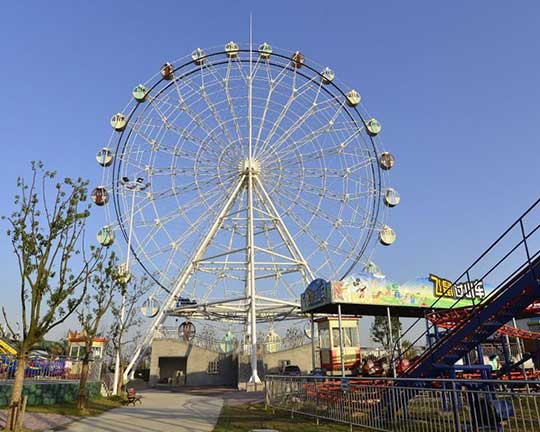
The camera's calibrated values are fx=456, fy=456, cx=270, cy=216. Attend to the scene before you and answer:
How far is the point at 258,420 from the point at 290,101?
71.8ft

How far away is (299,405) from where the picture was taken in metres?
13.4

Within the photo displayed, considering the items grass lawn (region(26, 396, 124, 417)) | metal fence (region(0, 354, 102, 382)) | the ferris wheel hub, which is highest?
the ferris wheel hub

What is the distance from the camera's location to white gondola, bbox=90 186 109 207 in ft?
94.2

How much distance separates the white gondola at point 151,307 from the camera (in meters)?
29.0

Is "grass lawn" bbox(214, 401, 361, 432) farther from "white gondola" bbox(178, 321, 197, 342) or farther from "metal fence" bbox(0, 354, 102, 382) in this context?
"white gondola" bbox(178, 321, 197, 342)

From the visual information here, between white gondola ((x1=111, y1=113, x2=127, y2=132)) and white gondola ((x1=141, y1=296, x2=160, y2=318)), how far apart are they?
35.7 ft

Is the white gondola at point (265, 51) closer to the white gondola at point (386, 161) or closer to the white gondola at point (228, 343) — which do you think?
the white gondola at point (386, 161)

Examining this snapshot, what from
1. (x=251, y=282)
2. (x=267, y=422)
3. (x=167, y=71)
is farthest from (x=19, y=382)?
(x=167, y=71)

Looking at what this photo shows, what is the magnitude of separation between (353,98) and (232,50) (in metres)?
8.64

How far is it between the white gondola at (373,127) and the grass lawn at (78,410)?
21801 millimetres

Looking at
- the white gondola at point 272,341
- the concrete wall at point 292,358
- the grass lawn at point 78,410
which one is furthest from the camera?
the white gondola at point 272,341

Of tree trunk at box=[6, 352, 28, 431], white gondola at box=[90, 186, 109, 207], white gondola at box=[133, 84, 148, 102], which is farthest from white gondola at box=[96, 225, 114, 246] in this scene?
tree trunk at box=[6, 352, 28, 431]

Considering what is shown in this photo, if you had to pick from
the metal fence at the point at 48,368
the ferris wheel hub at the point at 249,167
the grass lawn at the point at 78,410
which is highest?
the ferris wheel hub at the point at 249,167

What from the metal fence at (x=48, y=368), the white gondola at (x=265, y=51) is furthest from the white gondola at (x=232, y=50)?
the metal fence at (x=48, y=368)
